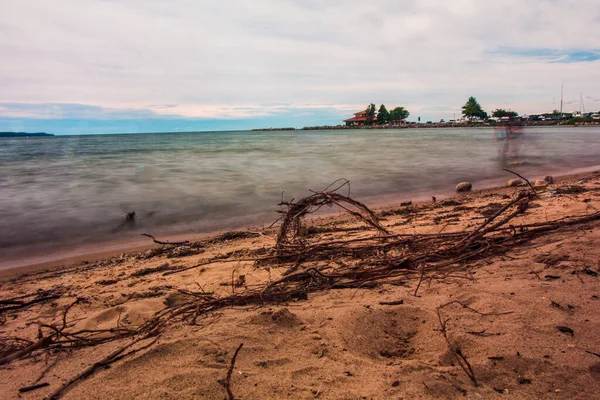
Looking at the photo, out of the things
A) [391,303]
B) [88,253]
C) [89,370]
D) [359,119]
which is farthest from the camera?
[359,119]

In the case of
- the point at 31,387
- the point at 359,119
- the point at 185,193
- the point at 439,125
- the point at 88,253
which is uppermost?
the point at 359,119

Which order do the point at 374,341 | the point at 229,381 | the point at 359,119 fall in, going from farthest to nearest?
the point at 359,119, the point at 374,341, the point at 229,381

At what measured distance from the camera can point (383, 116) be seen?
9612 cm

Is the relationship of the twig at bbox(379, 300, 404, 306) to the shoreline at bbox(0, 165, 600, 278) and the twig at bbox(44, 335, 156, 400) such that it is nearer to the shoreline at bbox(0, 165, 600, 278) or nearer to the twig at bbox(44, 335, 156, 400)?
the twig at bbox(44, 335, 156, 400)

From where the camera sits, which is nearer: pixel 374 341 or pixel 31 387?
pixel 31 387

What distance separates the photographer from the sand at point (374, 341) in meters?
1.56

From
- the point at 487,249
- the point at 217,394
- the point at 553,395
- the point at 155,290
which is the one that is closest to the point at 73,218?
the point at 155,290

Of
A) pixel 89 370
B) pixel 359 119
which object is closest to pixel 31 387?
pixel 89 370

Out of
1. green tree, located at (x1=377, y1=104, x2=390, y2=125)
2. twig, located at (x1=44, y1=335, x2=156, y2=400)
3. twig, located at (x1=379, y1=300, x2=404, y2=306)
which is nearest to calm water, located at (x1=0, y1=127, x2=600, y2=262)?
twig, located at (x1=44, y1=335, x2=156, y2=400)

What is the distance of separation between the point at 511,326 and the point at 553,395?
0.52m

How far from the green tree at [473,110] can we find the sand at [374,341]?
271ft

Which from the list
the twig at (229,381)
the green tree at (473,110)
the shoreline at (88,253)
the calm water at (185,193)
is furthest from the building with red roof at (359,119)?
the twig at (229,381)

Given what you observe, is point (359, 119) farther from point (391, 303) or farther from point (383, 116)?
point (391, 303)

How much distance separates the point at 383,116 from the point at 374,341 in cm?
10013
